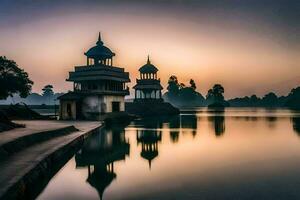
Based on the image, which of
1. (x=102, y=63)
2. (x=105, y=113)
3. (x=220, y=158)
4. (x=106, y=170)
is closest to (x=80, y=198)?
(x=106, y=170)

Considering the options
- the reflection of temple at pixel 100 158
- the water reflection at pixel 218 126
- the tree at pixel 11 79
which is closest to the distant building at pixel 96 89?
the tree at pixel 11 79

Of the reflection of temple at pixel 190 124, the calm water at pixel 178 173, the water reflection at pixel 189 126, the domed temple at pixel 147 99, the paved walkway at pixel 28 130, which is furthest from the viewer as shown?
the domed temple at pixel 147 99

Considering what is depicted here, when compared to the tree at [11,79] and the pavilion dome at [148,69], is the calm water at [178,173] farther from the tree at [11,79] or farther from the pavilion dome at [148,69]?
the pavilion dome at [148,69]

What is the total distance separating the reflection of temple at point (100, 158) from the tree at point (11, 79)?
2376cm

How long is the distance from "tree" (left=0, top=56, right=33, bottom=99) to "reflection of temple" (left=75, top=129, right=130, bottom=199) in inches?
936

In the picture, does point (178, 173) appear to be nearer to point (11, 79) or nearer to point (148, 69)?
point (11, 79)

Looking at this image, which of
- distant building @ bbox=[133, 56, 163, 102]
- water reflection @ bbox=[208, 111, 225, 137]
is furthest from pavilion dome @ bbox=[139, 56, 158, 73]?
water reflection @ bbox=[208, 111, 225, 137]

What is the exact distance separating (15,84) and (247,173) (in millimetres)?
41231

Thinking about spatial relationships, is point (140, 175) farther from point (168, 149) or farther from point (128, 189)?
point (168, 149)

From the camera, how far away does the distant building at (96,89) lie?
49062 millimetres

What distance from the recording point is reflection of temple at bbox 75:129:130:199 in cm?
1436

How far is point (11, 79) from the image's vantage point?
4759 cm

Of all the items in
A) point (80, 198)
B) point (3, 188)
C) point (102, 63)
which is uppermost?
point (102, 63)

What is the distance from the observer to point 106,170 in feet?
54.4
